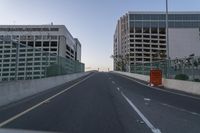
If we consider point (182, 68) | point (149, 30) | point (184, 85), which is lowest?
point (184, 85)

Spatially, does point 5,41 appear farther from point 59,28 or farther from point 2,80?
point 59,28

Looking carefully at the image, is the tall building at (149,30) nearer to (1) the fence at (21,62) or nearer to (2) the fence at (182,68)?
A: (2) the fence at (182,68)

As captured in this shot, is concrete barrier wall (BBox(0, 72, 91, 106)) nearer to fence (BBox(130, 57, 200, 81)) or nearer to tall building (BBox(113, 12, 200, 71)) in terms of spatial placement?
fence (BBox(130, 57, 200, 81))

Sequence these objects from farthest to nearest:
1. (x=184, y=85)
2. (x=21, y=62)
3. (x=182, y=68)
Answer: (x=182, y=68) → (x=184, y=85) → (x=21, y=62)

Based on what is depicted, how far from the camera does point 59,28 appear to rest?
158125 millimetres

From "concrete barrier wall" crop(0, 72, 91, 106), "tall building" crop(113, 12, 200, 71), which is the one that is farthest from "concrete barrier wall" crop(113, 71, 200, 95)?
"tall building" crop(113, 12, 200, 71)

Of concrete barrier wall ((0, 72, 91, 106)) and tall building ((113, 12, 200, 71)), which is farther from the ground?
tall building ((113, 12, 200, 71))

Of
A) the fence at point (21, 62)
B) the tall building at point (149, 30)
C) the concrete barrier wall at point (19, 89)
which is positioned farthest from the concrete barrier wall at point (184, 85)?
the tall building at point (149, 30)

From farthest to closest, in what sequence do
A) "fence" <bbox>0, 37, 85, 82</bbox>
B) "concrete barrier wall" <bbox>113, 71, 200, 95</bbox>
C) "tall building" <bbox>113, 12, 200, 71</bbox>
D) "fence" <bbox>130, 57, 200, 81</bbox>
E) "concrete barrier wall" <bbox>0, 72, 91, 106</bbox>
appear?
1. "tall building" <bbox>113, 12, 200, 71</bbox>
2. "fence" <bbox>130, 57, 200, 81</bbox>
3. "concrete barrier wall" <bbox>113, 71, 200, 95</bbox>
4. "fence" <bbox>0, 37, 85, 82</bbox>
5. "concrete barrier wall" <bbox>0, 72, 91, 106</bbox>

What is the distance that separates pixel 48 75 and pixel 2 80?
464 inches

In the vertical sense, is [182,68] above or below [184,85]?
above

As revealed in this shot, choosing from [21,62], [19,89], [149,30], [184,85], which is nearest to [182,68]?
[184,85]

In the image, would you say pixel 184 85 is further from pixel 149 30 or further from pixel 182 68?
pixel 149 30

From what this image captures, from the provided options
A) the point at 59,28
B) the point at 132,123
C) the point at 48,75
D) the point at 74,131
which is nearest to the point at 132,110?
the point at 132,123
